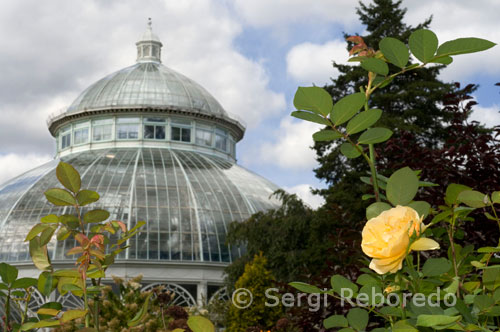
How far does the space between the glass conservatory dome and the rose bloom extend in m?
25.8

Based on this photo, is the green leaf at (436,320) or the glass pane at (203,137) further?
the glass pane at (203,137)

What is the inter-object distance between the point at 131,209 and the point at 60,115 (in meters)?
11.7

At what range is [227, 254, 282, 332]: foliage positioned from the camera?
46.6 feet

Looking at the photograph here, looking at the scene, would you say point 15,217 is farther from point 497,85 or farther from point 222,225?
point 497,85

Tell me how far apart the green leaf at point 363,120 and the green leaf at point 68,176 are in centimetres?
69

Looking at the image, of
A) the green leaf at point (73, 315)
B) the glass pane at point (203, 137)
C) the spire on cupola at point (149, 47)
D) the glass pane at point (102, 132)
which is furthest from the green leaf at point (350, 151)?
the spire on cupola at point (149, 47)

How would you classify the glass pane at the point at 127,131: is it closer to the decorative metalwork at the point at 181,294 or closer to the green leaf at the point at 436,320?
the decorative metalwork at the point at 181,294

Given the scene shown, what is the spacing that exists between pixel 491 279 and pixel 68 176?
43.1 inches

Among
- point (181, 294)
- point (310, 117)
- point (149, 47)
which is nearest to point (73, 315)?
point (310, 117)

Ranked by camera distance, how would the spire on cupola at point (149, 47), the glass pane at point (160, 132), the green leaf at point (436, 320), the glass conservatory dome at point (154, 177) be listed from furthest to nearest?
the spire on cupola at point (149, 47)
the glass pane at point (160, 132)
the glass conservatory dome at point (154, 177)
the green leaf at point (436, 320)

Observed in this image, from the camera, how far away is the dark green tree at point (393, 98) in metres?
18.2

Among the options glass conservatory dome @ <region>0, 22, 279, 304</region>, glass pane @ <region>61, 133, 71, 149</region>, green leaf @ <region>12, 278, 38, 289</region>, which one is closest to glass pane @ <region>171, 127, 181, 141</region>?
glass conservatory dome @ <region>0, 22, 279, 304</region>

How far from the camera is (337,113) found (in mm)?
1436

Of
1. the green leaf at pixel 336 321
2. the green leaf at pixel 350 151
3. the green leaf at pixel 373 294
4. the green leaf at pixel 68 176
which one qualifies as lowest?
the green leaf at pixel 336 321
